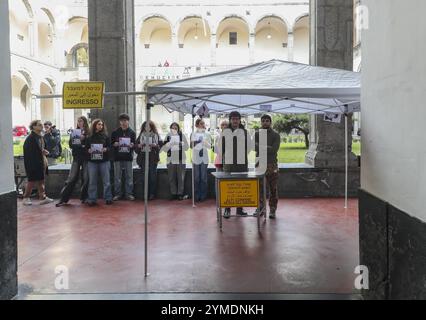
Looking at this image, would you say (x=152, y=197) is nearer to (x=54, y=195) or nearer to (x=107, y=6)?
(x=54, y=195)

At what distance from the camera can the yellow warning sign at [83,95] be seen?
4992mm

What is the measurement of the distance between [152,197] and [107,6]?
4.83 metres

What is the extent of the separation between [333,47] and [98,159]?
6.26 metres

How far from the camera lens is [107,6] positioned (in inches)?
401

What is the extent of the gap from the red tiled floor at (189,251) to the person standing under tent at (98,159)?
0.67 m

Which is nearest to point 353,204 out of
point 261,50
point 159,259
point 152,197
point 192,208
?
point 192,208

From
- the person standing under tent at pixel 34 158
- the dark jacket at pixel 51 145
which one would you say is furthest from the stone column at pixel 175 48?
the person standing under tent at pixel 34 158

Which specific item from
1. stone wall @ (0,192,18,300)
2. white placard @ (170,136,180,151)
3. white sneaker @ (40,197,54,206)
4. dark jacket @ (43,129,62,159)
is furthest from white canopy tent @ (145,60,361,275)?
dark jacket @ (43,129,62,159)

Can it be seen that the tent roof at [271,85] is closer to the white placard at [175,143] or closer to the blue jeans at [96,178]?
the white placard at [175,143]

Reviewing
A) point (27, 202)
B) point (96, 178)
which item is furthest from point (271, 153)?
point (27, 202)

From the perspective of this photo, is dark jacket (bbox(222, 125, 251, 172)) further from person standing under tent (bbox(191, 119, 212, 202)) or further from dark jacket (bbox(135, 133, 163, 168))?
dark jacket (bbox(135, 133, 163, 168))

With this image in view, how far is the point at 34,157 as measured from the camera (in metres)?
9.29

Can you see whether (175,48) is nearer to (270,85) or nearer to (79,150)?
(79,150)
